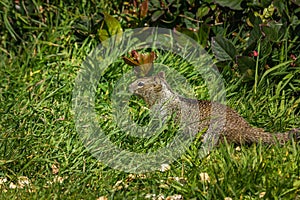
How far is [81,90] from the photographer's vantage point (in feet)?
16.1

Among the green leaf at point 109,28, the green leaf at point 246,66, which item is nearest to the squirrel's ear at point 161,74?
the green leaf at point 246,66

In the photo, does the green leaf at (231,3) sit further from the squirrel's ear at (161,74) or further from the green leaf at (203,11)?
the squirrel's ear at (161,74)

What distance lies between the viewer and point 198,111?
430 cm

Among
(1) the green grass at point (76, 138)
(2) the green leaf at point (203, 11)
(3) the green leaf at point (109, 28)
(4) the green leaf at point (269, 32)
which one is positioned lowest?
(1) the green grass at point (76, 138)

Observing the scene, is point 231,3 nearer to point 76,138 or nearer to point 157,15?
point 157,15

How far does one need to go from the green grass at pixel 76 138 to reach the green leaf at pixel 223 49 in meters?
0.13

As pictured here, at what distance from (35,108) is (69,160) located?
64 cm

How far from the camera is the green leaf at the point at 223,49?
184 inches

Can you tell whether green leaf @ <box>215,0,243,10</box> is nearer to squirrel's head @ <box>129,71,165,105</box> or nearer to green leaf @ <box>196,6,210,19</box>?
green leaf @ <box>196,6,210,19</box>

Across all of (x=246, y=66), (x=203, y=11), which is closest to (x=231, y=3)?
(x=203, y=11)

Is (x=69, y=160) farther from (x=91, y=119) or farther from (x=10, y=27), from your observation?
(x=10, y=27)

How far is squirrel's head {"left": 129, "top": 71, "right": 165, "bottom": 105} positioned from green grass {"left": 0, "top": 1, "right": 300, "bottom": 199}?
12.1 inches

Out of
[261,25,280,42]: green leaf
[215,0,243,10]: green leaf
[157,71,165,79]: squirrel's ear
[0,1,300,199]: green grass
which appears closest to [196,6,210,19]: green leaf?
[215,0,243,10]: green leaf

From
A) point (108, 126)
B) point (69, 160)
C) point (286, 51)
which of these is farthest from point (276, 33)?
point (69, 160)
